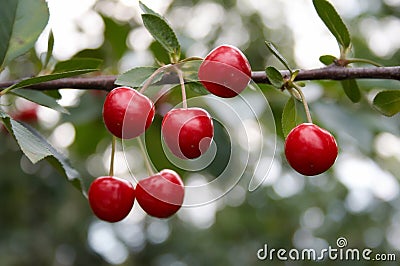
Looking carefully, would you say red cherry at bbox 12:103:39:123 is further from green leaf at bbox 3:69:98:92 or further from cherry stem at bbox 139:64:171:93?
cherry stem at bbox 139:64:171:93

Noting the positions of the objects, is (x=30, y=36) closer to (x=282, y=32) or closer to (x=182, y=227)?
(x=182, y=227)

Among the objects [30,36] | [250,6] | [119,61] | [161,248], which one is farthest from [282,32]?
[30,36]

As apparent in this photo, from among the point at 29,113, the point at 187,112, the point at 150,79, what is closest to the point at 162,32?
the point at 150,79

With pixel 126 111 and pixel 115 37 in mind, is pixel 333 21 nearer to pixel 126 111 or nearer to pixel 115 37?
pixel 126 111

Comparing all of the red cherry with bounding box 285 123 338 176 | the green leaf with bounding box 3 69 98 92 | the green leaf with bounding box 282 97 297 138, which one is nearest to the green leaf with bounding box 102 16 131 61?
the green leaf with bounding box 3 69 98 92

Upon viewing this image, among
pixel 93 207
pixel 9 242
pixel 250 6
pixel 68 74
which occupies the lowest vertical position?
pixel 9 242

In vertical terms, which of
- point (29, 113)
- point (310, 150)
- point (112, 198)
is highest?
point (310, 150)

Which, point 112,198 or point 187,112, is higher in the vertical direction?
point 187,112

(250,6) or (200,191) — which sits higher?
(200,191)
